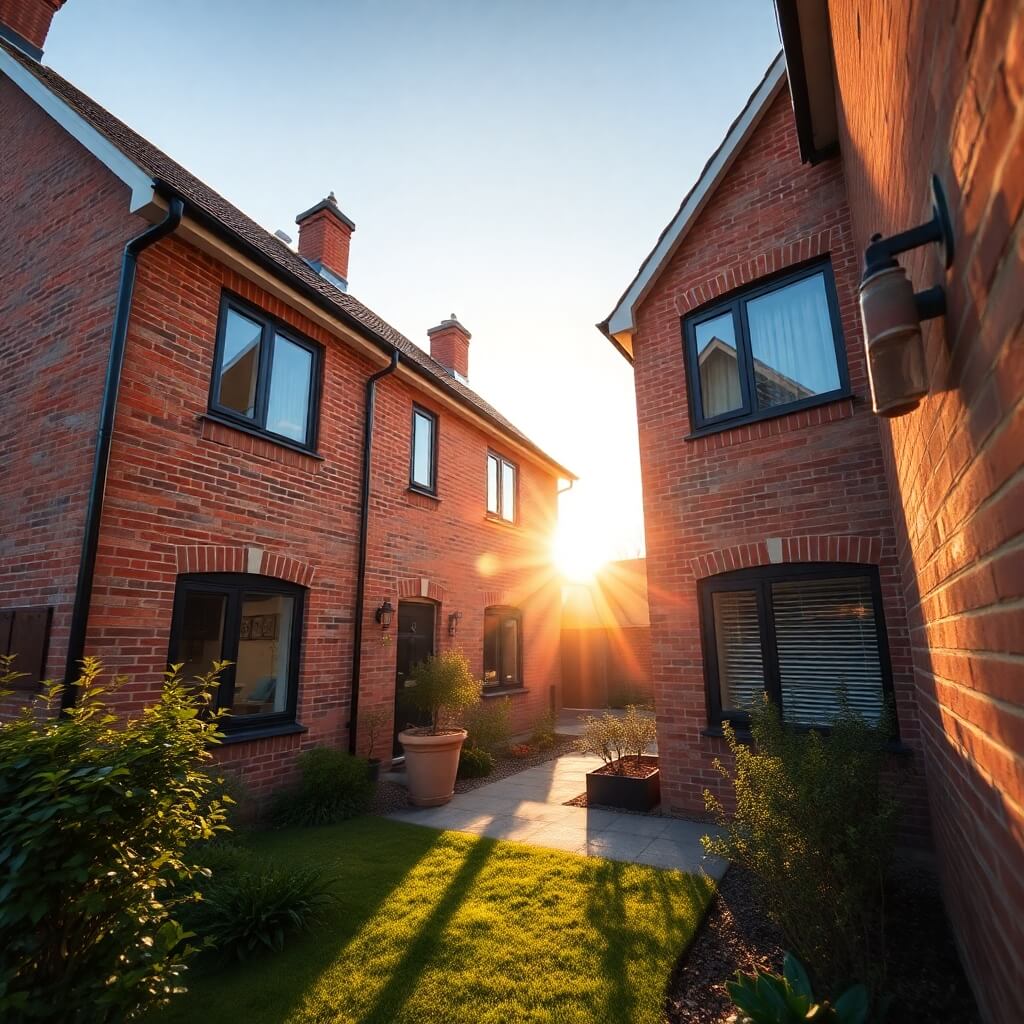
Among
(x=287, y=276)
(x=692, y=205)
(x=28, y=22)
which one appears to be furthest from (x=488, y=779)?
(x=28, y=22)

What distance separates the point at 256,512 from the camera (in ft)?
22.2

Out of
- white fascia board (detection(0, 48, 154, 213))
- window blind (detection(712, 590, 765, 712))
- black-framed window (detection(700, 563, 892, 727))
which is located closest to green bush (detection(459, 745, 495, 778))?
black-framed window (detection(700, 563, 892, 727))

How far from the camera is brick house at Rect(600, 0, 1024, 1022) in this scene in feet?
4.10

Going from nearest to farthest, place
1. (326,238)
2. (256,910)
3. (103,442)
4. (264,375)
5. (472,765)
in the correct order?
(256,910), (103,442), (264,375), (472,765), (326,238)

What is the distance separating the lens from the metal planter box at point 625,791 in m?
6.48

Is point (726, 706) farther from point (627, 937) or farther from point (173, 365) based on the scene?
point (173, 365)

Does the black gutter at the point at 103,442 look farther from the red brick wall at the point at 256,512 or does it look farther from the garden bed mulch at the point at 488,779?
the garden bed mulch at the point at 488,779

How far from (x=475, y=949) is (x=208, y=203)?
9.61 m

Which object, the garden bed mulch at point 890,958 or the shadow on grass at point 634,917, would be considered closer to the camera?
the garden bed mulch at point 890,958

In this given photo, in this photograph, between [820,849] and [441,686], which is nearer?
[820,849]

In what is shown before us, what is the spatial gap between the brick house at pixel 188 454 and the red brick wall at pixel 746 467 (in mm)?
4051

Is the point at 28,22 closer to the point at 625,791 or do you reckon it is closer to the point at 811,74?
the point at 811,74

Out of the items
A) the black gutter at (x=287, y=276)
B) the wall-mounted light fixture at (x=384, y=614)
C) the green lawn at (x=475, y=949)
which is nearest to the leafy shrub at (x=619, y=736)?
the green lawn at (x=475, y=949)

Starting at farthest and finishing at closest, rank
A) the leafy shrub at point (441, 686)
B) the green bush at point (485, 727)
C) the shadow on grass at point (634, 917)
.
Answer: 1. the green bush at point (485, 727)
2. the leafy shrub at point (441, 686)
3. the shadow on grass at point (634, 917)
